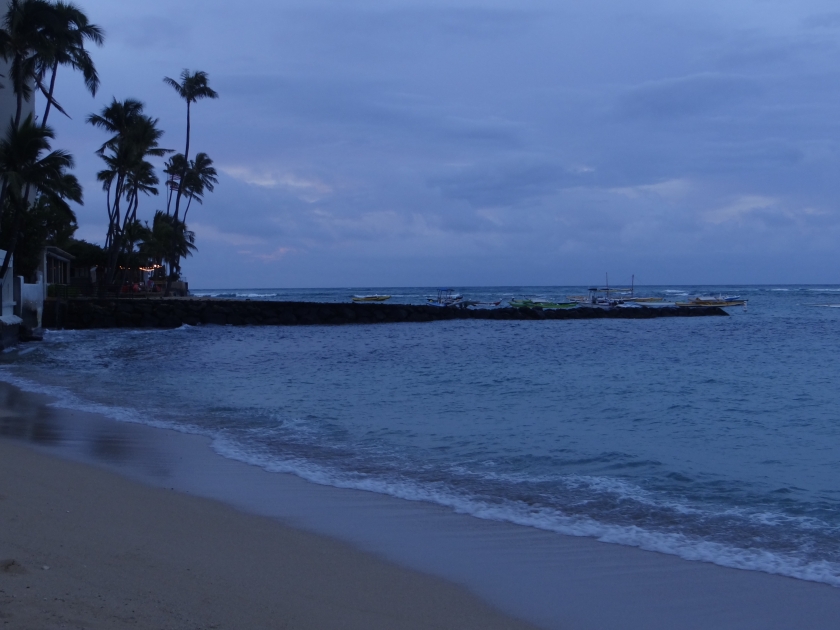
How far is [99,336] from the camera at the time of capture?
105ft

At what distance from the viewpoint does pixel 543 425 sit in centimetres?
1198

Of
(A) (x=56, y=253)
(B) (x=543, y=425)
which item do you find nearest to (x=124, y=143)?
(A) (x=56, y=253)

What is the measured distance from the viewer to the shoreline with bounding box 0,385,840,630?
463 cm

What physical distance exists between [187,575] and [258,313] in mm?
41236

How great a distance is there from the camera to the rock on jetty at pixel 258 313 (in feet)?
122

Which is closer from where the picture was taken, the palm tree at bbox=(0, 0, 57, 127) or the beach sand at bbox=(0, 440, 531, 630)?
the beach sand at bbox=(0, 440, 531, 630)

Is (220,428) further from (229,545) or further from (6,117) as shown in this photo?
(6,117)

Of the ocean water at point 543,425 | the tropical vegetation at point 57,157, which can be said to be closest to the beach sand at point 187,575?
the ocean water at point 543,425

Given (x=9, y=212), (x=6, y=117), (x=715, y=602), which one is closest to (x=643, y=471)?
(x=715, y=602)

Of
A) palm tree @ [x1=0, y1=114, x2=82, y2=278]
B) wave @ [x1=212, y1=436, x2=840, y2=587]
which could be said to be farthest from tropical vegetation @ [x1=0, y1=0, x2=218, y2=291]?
wave @ [x1=212, y1=436, x2=840, y2=587]

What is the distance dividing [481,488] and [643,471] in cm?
219

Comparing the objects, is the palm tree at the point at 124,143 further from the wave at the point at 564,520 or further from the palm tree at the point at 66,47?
the wave at the point at 564,520

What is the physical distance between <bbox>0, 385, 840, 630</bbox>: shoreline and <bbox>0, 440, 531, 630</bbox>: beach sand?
0.97ft

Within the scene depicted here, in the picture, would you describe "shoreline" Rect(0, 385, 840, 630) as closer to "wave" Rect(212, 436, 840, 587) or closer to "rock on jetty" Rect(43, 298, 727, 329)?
"wave" Rect(212, 436, 840, 587)
